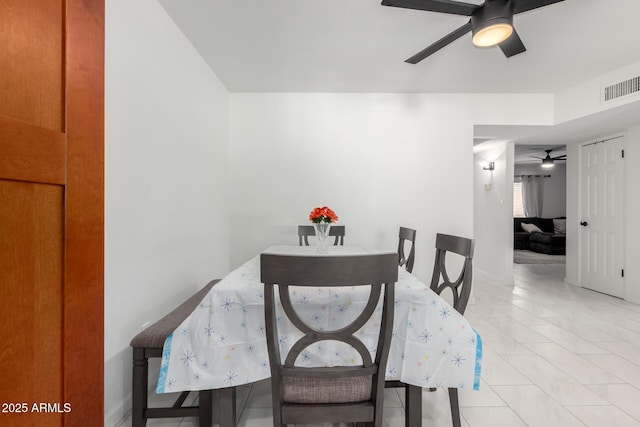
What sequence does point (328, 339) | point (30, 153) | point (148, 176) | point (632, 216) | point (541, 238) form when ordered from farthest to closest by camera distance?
point (541, 238)
point (632, 216)
point (148, 176)
point (328, 339)
point (30, 153)

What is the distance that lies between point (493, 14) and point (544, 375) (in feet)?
7.58

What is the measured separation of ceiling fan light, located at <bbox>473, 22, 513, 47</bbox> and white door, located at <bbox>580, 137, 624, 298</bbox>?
3.66 m

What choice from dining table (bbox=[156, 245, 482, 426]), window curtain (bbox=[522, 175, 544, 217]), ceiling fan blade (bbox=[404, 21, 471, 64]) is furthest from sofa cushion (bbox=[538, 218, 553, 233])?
dining table (bbox=[156, 245, 482, 426])

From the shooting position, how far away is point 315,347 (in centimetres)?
119

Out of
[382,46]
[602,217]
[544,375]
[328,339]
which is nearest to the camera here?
[328,339]

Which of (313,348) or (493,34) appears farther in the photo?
(493,34)

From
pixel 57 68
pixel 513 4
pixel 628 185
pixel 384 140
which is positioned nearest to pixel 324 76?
pixel 384 140

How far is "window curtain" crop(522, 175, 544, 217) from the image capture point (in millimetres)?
9055

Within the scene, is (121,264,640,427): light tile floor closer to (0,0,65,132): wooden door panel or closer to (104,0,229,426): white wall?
(104,0,229,426): white wall

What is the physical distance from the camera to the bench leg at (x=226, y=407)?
4.04 feet

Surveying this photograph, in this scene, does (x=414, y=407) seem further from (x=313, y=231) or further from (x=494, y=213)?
(x=494, y=213)

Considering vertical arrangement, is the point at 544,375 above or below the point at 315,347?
below

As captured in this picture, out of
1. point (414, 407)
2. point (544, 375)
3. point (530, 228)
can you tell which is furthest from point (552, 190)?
point (414, 407)

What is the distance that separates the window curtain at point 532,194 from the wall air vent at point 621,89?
6.82 meters
